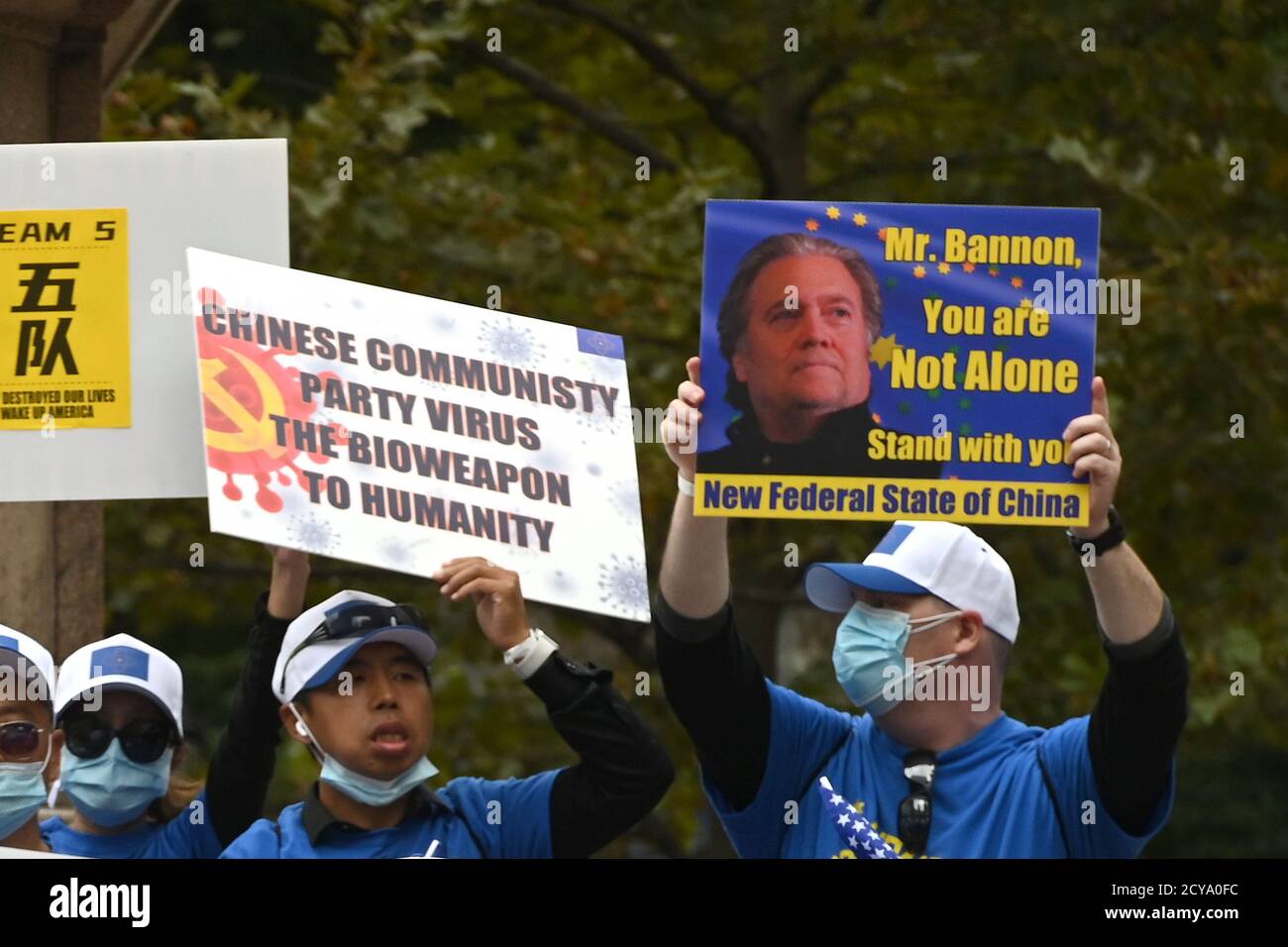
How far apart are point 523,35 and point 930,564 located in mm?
5821

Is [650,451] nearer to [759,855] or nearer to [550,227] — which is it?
[550,227]

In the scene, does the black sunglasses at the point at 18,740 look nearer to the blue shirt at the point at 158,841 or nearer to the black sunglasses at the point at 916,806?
the blue shirt at the point at 158,841

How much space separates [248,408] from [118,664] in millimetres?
578

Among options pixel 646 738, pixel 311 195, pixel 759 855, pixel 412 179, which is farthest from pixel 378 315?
pixel 412 179

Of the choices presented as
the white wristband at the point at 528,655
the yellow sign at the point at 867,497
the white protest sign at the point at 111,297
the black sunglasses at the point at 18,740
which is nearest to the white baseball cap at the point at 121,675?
the black sunglasses at the point at 18,740

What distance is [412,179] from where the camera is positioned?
8891 millimetres

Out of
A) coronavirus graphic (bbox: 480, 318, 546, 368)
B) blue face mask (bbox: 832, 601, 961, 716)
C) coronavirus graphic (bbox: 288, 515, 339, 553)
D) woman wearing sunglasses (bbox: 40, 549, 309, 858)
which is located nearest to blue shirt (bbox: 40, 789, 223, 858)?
woman wearing sunglasses (bbox: 40, 549, 309, 858)

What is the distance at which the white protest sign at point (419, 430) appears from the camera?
13.6 feet

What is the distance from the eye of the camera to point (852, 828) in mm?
4039

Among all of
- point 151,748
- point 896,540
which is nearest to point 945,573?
point 896,540

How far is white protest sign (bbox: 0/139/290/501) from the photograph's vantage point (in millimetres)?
4434

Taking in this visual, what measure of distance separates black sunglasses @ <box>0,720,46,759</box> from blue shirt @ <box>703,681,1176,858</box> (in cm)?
128

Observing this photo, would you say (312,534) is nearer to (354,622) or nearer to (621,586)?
(354,622)

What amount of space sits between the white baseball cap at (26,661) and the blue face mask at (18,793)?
15cm
